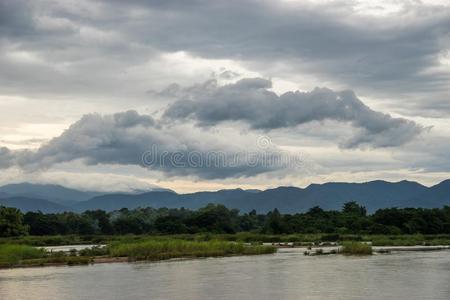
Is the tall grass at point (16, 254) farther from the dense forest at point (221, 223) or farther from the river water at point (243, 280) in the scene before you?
the dense forest at point (221, 223)

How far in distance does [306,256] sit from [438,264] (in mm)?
13096

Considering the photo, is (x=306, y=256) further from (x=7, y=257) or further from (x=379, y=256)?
(x=7, y=257)

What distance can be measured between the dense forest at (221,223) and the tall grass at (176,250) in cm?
3236

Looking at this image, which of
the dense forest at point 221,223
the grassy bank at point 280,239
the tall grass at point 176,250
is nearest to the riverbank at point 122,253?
the tall grass at point 176,250

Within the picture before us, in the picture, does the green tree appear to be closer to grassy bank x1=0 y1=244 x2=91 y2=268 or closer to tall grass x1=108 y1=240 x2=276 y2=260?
tall grass x1=108 y1=240 x2=276 y2=260

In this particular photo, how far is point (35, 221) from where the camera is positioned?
105750mm

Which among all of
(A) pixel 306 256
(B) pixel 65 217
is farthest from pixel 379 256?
(B) pixel 65 217

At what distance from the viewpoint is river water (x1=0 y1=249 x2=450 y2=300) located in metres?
35.6

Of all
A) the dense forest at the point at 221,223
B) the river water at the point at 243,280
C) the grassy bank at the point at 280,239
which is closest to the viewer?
the river water at the point at 243,280

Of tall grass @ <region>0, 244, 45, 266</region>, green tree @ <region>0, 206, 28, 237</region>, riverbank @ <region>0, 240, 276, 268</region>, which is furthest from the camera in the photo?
green tree @ <region>0, 206, 28, 237</region>

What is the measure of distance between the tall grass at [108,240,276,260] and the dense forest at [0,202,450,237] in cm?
3236

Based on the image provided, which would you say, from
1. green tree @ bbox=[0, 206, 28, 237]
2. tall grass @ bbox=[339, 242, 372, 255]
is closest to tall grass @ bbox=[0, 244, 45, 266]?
tall grass @ bbox=[339, 242, 372, 255]

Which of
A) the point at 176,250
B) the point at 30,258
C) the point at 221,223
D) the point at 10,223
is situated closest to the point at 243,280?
the point at 176,250

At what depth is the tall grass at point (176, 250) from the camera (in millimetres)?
60219
